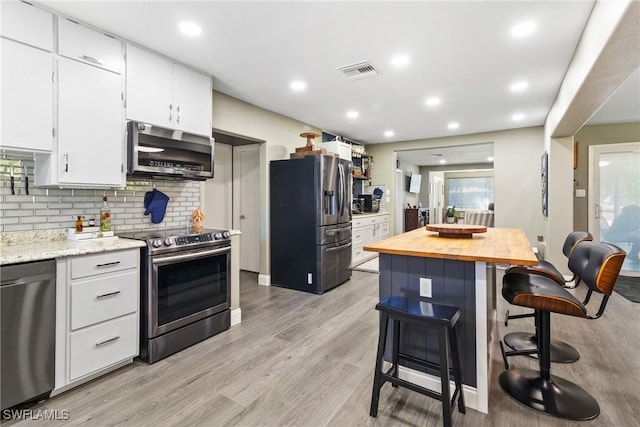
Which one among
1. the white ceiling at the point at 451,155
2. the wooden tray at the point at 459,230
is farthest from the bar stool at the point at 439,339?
the white ceiling at the point at 451,155

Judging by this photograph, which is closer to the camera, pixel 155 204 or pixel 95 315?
pixel 95 315

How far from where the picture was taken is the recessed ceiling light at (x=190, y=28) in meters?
2.34

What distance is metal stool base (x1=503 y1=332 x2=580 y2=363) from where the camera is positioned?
2.39 metres

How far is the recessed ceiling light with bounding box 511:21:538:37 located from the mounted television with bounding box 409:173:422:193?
8132 millimetres

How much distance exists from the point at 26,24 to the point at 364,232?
495 cm

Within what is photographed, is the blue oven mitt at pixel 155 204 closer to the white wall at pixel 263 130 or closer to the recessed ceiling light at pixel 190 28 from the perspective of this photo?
the white wall at pixel 263 130

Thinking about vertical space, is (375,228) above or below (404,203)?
below

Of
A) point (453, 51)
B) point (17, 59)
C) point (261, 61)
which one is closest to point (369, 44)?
point (453, 51)


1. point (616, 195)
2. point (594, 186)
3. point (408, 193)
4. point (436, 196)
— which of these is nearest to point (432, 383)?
point (594, 186)

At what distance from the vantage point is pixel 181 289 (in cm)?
255

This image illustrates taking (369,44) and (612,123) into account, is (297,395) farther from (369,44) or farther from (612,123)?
(612,123)

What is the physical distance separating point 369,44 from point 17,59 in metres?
2.49

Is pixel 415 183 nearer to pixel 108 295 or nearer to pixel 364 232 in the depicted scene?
pixel 364 232

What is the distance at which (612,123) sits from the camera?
205 inches
